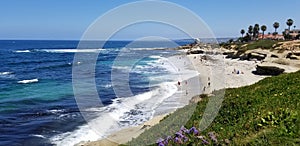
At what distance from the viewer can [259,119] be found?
8438 millimetres

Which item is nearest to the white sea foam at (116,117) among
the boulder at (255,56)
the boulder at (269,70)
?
the boulder at (269,70)

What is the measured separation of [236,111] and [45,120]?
53.3 ft

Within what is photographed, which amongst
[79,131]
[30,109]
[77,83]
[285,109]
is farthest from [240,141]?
[77,83]

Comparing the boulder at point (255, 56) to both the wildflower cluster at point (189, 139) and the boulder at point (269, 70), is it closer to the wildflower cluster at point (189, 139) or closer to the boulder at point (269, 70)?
the boulder at point (269, 70)

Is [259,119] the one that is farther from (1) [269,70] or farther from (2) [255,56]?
(2) [255,56]

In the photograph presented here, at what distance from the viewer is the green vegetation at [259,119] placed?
732 centimetres

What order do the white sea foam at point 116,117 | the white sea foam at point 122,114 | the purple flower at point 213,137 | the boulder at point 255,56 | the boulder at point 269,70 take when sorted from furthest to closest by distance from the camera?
1. the boulder at point 255,56
2. the boulder at point 269,70
3. the white sea foam at point 122,114
4. the white sea foam at point 116,117
5. the purple flower at point 213,137

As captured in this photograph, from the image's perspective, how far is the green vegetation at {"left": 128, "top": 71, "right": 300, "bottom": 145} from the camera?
7.32m

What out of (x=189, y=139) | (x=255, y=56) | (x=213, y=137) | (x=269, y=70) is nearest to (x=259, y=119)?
(x=213, y=137)

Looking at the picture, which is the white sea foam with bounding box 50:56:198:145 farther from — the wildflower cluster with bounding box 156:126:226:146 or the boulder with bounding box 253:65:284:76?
the boulder with bounding box 253:65:284:76

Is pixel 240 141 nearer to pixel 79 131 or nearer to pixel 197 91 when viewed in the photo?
pixel 79 131

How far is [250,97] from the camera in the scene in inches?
432

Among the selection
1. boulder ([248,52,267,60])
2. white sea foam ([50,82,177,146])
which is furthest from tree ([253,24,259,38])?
white sea foam ([50,82,177,146])

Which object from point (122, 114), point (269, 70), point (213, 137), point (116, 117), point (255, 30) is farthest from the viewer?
point (255, 30)
